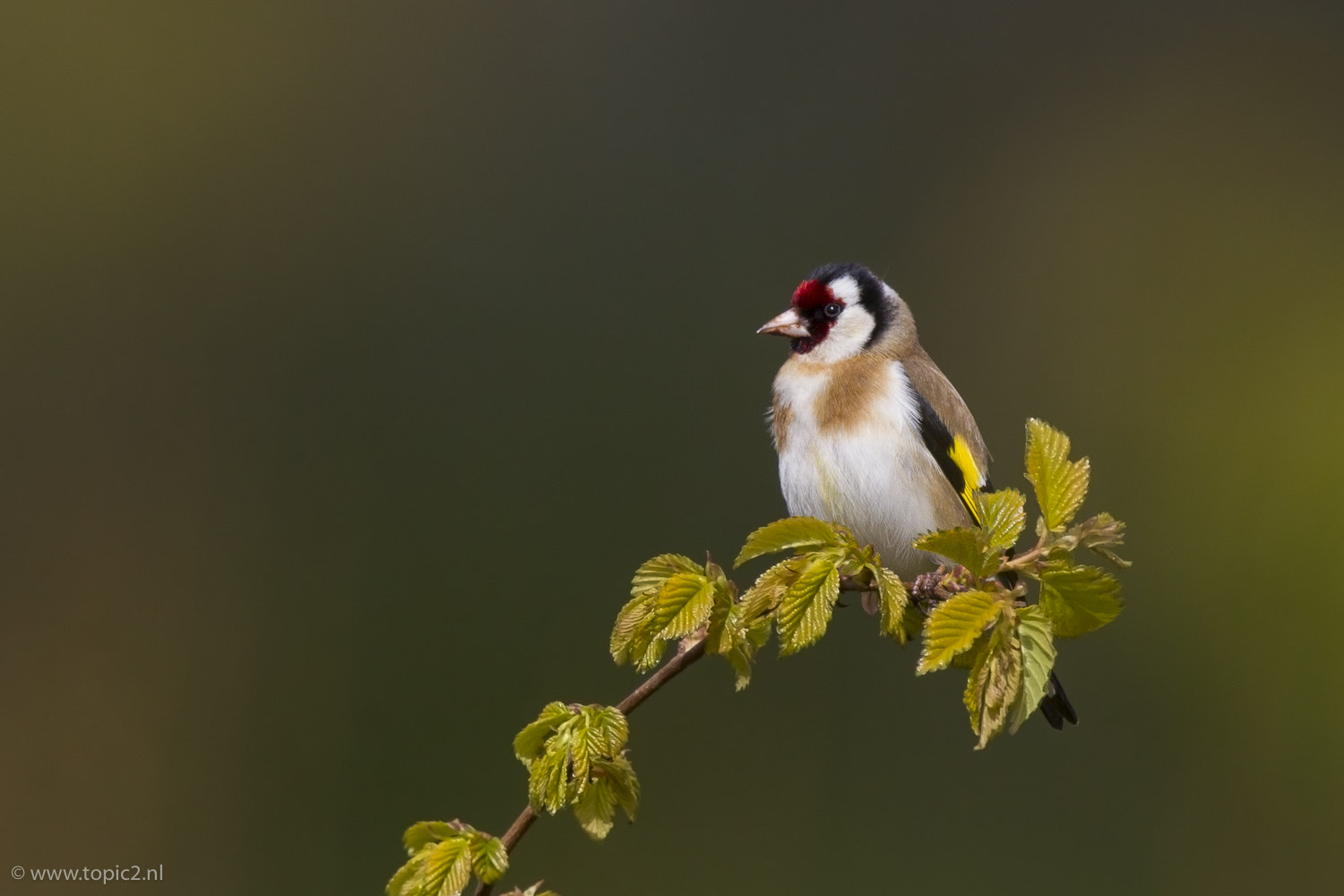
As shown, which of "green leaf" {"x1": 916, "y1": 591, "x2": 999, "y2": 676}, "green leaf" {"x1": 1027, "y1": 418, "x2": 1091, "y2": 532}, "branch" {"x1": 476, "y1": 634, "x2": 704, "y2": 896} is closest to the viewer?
"branch" {"x1": 476, "y1": 634, "x2": 704, "y2": 896}

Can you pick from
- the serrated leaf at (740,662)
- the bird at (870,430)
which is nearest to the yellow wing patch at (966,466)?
the bird at (870,430)

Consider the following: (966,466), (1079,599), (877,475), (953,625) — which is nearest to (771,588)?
(953,625)

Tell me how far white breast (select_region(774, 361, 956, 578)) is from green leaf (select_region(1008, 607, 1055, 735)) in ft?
3.87

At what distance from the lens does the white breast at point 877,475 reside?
2551mm

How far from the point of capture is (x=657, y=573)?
4.83ft

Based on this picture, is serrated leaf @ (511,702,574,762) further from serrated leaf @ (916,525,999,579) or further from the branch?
serrated leaf @ (916,525,999,579)

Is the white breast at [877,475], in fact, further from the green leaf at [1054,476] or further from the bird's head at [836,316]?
the green leaf at [1054,476]

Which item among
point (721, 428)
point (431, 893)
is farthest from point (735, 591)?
point (721, 428)

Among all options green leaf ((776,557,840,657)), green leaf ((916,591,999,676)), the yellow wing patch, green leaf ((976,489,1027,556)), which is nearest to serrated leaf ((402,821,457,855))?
green leaf ((776,557,840,657))

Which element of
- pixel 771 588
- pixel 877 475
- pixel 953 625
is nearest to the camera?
pixel 953 625

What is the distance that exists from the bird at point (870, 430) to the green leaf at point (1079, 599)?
115 centimetres

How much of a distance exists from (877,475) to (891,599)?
3.79 feet

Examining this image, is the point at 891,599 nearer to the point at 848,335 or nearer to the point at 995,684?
the point at 995,684

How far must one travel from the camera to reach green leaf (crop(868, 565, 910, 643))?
1.40 metres
